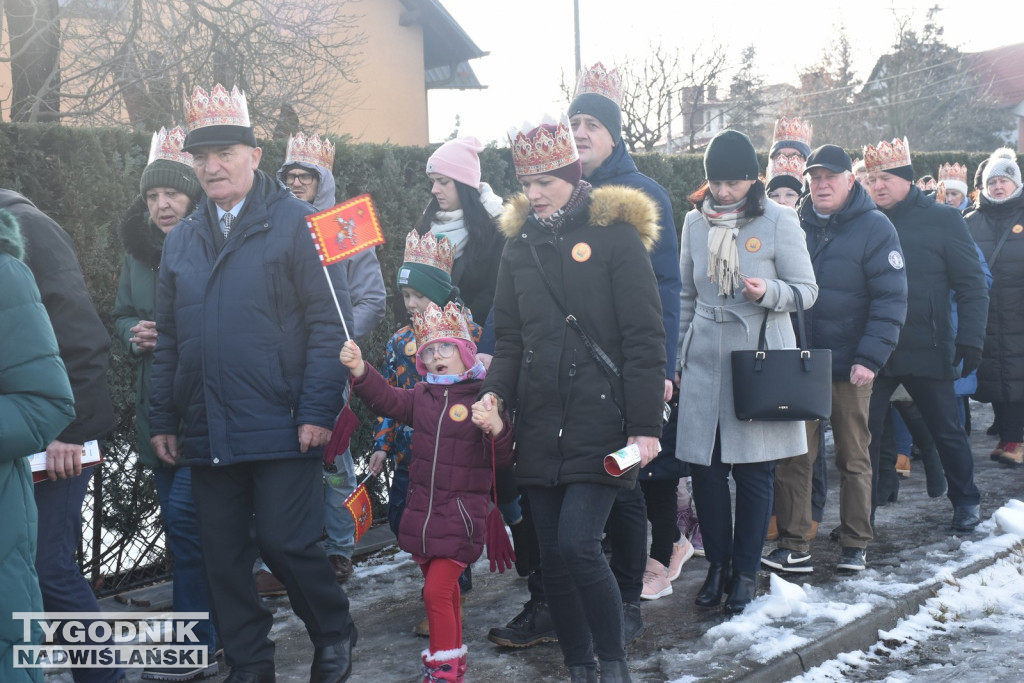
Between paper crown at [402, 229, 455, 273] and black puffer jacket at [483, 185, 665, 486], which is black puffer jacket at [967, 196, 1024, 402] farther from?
black puffer jacket at [483, 185, 665, 486]

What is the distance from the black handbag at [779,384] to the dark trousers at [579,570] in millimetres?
1398

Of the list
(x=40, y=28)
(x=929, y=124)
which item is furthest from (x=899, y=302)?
(x=929, y=124)

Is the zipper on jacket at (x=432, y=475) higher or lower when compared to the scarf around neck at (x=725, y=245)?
lower

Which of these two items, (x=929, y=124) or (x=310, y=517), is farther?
(x=929, y=124)

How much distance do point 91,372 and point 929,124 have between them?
173ft

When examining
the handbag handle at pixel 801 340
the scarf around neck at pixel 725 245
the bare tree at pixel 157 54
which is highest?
the bare tree at pixel 157 54

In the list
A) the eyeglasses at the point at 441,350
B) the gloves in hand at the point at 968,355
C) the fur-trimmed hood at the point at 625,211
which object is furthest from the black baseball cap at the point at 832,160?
the eyeglasses at the point at 441,350

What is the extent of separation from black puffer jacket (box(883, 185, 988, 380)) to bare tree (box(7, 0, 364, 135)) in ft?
23.1

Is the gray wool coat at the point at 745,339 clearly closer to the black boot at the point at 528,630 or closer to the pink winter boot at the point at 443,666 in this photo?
the black boot at the point at 528,630

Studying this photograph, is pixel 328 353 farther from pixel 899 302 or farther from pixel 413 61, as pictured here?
pixel 413 61

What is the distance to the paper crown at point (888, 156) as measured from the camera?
21.9 ft

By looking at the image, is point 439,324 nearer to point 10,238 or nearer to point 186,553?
point 186,553

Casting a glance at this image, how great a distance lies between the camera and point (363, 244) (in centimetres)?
424

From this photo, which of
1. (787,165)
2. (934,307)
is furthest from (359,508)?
(787,165)
